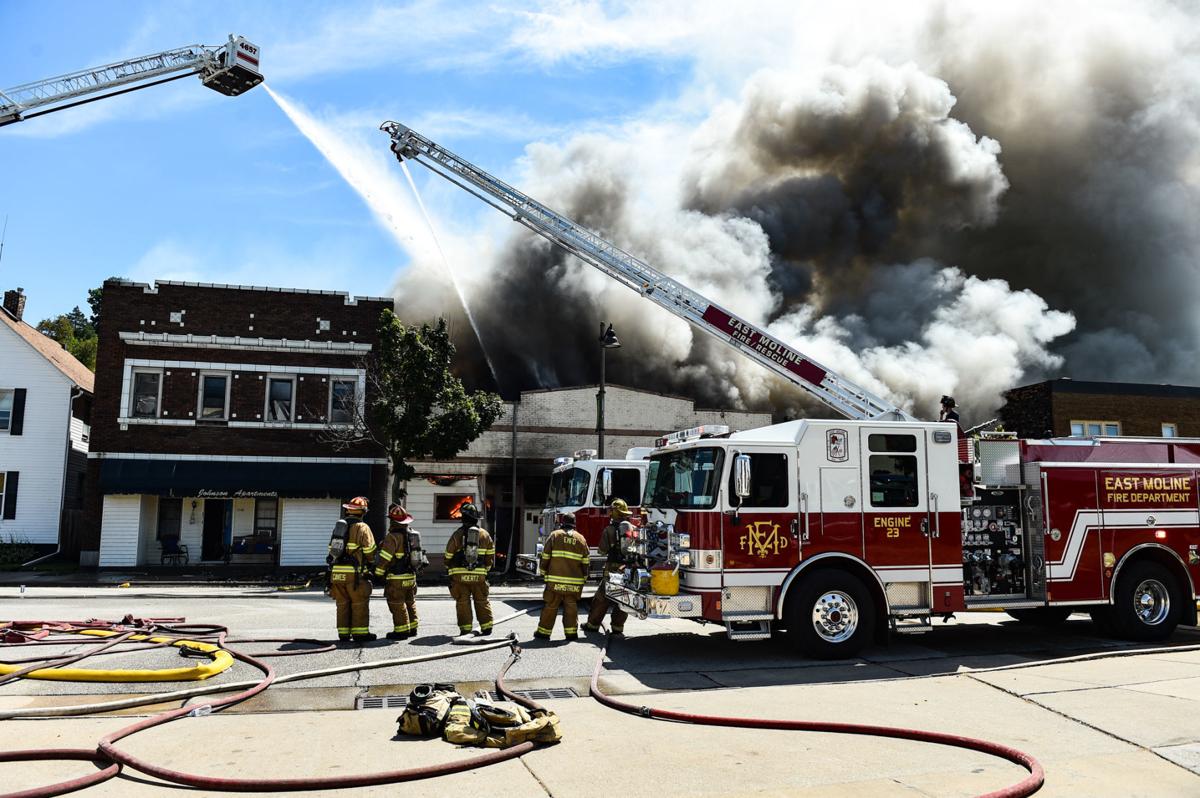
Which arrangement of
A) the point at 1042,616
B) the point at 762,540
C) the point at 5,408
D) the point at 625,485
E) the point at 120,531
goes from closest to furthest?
the point at 762,540 → the point at 1042,616 → the point at 625,485 → the point at 120,531 → the point at 5,408

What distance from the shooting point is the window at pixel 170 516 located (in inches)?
892

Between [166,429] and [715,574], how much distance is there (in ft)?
60.5

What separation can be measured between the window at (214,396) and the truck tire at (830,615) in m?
18.3

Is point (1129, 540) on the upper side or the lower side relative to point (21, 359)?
lower

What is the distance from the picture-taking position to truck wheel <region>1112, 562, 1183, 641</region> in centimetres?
938

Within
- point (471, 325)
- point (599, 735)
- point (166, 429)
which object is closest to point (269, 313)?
point (166, 429)

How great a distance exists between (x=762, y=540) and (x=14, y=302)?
92.5 ft

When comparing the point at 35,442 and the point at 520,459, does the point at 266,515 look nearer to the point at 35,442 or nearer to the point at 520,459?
the point at 520,459

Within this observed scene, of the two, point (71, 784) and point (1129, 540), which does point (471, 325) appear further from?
point (71, 784)

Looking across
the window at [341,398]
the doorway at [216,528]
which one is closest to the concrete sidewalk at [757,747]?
the window at [341,398]

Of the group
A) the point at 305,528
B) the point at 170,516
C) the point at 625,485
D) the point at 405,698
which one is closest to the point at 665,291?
the point at 625,485

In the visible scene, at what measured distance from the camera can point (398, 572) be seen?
9.23 metres

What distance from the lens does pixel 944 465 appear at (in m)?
8.82

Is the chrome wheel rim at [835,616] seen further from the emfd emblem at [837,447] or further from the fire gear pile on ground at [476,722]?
the fire gear pile on ground at [476,722]
